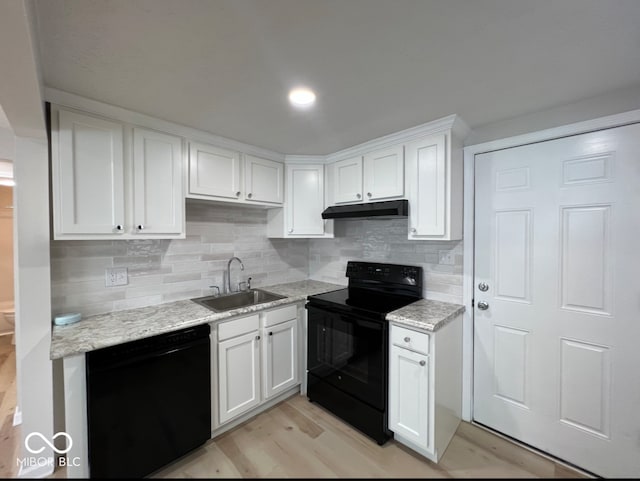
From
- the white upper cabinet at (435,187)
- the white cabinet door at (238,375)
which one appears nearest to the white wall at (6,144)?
the white cabinet door at (238,375)

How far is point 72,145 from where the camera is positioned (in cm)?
151

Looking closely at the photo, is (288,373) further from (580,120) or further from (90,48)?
(580,120)

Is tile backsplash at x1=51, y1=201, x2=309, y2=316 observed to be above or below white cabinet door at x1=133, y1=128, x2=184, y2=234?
below

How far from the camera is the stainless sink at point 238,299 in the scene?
2.27 metres

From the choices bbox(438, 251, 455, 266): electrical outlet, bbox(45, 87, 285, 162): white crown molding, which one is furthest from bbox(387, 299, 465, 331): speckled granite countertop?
bbox(45, 87, 285, 162): white crown molding

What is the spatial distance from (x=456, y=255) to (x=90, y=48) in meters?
2.40

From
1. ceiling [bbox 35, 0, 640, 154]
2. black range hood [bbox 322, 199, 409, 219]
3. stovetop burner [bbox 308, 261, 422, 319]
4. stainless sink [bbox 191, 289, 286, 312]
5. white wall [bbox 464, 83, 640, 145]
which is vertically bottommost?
stainless sink [bbox 191, 289, 286, 312]

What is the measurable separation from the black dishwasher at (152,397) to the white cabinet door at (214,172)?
3.39 feet

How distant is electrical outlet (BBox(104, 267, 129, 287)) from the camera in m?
1.84

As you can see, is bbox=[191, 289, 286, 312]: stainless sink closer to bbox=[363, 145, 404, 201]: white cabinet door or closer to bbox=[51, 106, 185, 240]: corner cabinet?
bbox=[51, 106, 185, 240]: corner cabinet

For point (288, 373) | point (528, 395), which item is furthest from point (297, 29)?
point (528, 395)

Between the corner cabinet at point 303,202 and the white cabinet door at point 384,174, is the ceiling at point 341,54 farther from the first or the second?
the corner cabinet at point 303,202

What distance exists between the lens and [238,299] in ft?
8.11

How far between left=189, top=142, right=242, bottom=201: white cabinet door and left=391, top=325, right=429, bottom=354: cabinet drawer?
1611 mm
